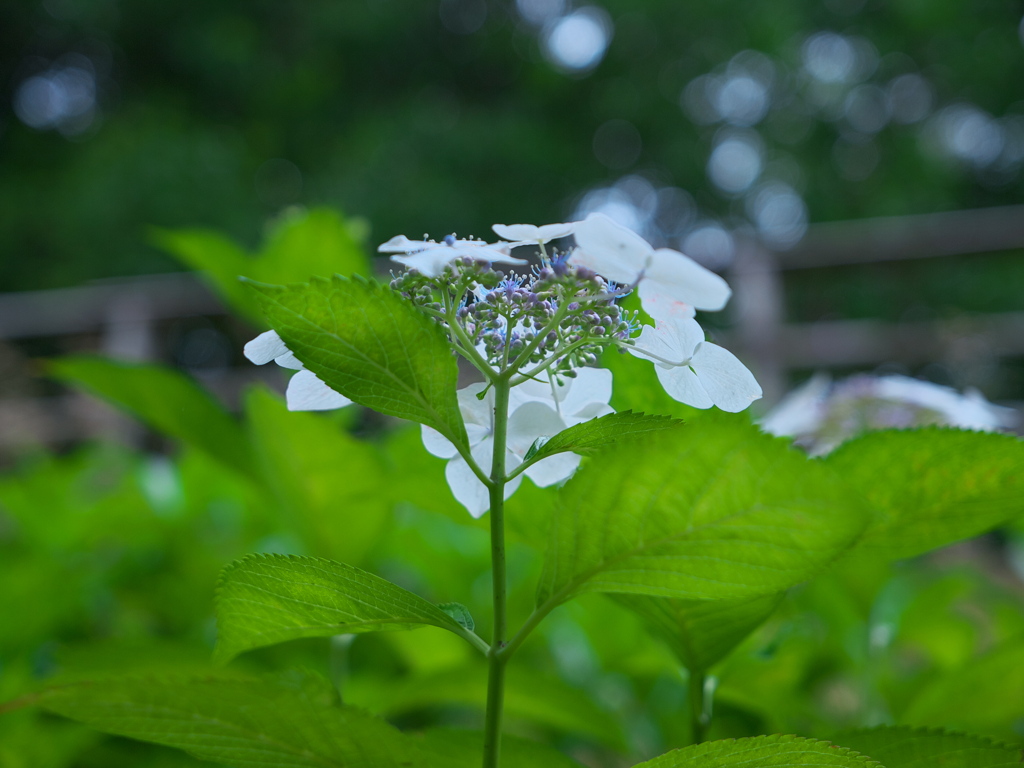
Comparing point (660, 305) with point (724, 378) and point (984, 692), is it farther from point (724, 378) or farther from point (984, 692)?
point (984, 692)

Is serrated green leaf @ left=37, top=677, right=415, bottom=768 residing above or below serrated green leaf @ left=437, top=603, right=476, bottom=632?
below

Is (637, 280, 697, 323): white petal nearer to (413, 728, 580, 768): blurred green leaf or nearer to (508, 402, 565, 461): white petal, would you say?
(508, 402, 565, 461): white petal

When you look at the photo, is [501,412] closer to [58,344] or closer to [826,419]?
[826,419]

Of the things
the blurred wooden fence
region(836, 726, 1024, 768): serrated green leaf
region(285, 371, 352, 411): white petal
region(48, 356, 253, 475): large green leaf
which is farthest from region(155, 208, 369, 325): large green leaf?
the blurred wooden fence

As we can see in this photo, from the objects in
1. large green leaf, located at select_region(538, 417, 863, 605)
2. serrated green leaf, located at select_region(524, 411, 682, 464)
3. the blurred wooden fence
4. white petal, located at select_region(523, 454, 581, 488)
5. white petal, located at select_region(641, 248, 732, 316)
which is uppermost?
the blurred wooden fence

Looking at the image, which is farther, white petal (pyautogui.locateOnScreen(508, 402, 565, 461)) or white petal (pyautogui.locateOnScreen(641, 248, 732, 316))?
white petal (pyautogui.locateOnScreen(508, 402, 565, 461))

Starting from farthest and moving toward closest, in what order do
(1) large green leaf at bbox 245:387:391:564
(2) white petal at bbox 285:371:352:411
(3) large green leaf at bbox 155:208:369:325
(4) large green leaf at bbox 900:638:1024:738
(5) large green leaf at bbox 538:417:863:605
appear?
(3) large green leaf at bbox 155:208:369:325, (1) large green leaf at bbox 245:387:391:564, (4) large green leaf at bbox 900:638:1024:738, (2) white petal at bbox 285:371:352:411, (5) large green leaf at bbox 538:417:863:605

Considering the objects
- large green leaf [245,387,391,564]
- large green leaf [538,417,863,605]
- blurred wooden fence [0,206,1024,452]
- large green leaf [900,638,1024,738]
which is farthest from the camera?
blurred wooden fence [0,206,1024,452]
